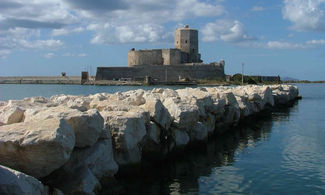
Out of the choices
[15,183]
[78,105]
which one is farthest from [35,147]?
[78,105]

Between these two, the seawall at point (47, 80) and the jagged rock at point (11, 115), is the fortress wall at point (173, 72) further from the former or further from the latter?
the jagged rock at point (11, 115)

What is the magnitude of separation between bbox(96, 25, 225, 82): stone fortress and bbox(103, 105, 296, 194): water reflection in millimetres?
46451

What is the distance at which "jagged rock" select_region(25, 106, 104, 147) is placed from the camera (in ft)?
14.1

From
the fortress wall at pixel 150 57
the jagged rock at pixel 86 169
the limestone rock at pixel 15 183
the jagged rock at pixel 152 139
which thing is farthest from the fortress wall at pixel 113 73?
the limestone rock at pixel 15 183

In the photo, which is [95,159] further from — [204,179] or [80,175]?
[204,179]

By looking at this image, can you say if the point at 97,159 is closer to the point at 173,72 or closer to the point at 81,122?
the point at 81,122

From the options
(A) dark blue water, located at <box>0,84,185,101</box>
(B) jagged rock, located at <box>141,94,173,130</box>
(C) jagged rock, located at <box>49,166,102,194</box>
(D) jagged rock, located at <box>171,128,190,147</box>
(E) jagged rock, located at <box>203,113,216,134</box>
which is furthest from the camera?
(A) dark blue water, located at <box>0,84,185,101</box>

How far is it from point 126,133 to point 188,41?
5214 cm

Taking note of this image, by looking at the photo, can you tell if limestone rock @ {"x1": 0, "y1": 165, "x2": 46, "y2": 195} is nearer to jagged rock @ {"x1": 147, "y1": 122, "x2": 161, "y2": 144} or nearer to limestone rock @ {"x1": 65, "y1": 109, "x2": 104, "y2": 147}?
limestone rock @ {"x1": 65, "y1": 109, "x2": 104, "y2": 147}

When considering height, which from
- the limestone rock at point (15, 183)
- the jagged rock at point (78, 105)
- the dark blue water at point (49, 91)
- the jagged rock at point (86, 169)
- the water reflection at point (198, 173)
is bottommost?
the water reflection at point (198, 173)

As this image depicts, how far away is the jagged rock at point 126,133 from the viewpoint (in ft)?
17.1

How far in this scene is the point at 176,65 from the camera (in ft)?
182

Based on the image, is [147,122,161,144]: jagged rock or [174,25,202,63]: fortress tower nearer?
[147,122,161,144]: jagged rock

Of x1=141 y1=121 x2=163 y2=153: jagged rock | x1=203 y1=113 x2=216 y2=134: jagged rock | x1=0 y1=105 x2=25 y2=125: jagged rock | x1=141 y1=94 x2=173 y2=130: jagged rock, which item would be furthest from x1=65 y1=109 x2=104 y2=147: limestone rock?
x1=203 y1=113 x2=216 y2=134: jagged rock
